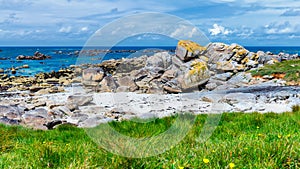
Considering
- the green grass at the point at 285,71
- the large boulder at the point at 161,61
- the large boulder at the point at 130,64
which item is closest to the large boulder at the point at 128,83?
the large boulder at the point at 130,64

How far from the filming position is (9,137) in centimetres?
666

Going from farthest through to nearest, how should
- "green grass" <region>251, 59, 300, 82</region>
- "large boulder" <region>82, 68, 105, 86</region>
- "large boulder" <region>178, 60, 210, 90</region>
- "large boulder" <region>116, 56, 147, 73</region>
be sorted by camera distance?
"large boulder" <region>82, 68, 105, 86</region>, "large boulder" <region>178, 60, 210, 90</region>, "green grass" <region>251, 59, 300, 82</region>, "large boulder" <region>116, 56, 147, 73</region>

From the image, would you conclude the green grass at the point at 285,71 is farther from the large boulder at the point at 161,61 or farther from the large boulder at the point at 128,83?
the large boulder at the point at 128,83

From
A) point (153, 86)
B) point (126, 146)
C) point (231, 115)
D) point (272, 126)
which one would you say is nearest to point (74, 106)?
point (153, 86)

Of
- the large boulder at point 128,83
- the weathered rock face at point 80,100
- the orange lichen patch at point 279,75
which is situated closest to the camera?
the weathered rock face at point 80,100

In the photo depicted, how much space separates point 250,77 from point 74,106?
12603 mm

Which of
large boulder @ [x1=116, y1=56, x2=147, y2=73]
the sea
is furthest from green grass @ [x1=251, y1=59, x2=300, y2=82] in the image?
large boulder @ [x1=116, y1=56, x2=147, y2=73]

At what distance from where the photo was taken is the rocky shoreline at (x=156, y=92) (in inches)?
592

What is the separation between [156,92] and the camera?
75.3 ft

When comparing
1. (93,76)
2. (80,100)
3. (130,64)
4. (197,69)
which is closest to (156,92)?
(197,69)

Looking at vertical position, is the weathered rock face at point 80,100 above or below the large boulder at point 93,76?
below

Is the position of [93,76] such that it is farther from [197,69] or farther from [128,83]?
[197,69]

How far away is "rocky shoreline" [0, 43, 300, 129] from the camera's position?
49.3 ft

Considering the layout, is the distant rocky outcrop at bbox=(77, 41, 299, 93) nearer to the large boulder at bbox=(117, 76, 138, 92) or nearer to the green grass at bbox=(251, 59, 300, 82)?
the large boulder at bbox=(117, 76, 138, 92)
